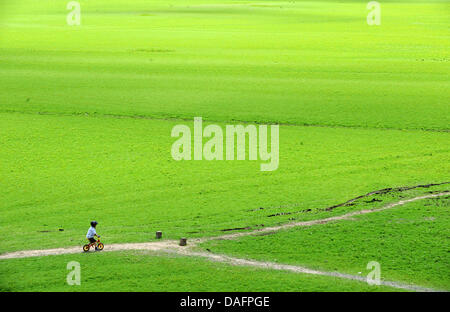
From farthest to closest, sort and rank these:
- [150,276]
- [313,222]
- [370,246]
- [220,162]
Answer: [220,162]
[313,222]
[370,246]
[150,276]

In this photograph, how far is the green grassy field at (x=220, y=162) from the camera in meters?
25.5

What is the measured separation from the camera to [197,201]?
33.5 metres

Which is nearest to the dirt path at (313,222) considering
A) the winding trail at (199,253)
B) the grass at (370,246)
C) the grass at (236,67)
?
the winding trail at (199,253)

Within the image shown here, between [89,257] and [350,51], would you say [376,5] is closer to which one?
[350,51]

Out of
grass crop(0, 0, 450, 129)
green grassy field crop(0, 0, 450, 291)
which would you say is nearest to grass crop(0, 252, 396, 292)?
green grassy field crop(0, 0, 450, 291)

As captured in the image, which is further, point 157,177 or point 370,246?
point 157,177

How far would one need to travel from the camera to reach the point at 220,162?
1603 inches

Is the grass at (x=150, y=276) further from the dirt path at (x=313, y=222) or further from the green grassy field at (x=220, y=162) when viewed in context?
the dirt path at (x=313, y=222)

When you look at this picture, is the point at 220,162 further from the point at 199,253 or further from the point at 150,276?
the point at 150,276

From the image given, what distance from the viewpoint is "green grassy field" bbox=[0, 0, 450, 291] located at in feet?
83.7

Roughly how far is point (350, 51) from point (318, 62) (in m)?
8.81

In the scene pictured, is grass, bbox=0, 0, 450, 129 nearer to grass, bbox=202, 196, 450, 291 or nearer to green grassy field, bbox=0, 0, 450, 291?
green grassy field, bbox=0, 0, 450, 291

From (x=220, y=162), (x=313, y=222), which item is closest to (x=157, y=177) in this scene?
(x=220, y=162)
